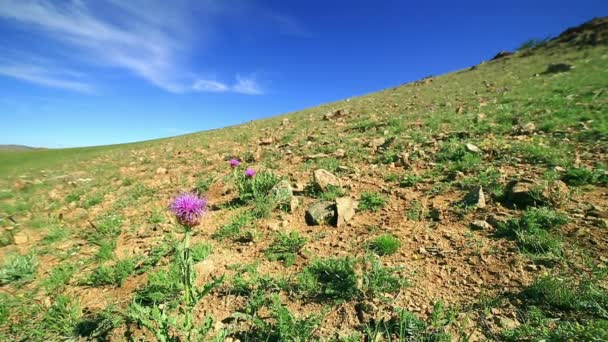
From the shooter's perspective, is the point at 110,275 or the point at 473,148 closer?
the point at 110,275

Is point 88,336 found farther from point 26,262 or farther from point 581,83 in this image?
point 581,83

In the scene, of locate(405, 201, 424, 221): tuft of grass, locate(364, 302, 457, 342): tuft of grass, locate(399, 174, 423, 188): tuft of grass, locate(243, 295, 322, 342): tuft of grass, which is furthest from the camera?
locate(399, 174, 423, 188): tuft of grass

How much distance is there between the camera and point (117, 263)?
4953mm

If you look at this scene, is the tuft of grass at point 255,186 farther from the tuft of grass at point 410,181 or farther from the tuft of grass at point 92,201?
the tuft of grass at point 92,201

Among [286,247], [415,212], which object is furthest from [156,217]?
[415,212]

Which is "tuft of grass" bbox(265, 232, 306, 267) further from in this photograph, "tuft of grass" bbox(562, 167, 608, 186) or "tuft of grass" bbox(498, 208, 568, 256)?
"tuft of grass" bbox(562, 167, 608, 186)

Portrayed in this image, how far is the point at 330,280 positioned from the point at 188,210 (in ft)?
6.96

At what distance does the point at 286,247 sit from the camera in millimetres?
4969

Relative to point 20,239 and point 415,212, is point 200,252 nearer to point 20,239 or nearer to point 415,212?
point 415,212

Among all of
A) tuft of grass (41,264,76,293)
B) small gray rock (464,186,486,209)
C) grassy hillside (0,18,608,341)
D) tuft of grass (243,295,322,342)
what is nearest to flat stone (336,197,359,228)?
grassy hillside (0,18,608,341)

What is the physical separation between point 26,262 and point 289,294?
4728mm

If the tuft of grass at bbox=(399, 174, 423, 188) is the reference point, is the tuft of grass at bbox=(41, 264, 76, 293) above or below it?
below

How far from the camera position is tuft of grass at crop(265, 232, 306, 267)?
4777 millimetres

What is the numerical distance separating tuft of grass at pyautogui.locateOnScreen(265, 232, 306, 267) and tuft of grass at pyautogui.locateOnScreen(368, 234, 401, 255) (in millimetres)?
1129
